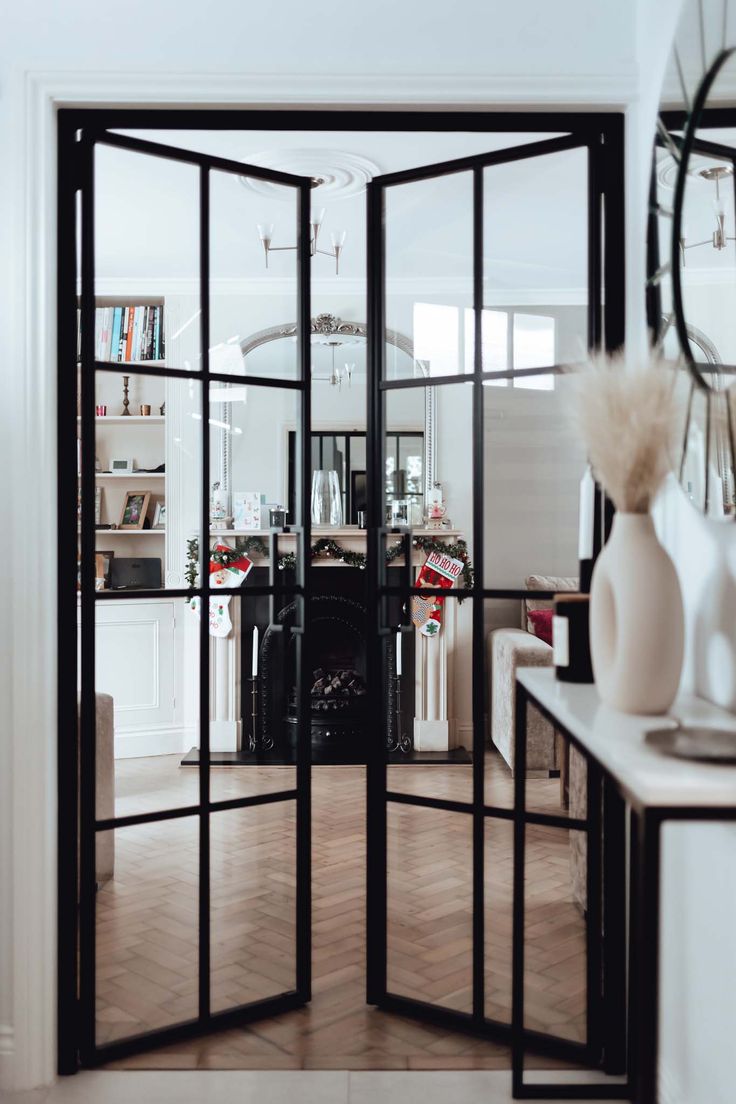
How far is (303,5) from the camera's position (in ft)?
6.79

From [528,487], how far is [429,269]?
611 mm

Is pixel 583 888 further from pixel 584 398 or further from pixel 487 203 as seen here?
pixel 487 203

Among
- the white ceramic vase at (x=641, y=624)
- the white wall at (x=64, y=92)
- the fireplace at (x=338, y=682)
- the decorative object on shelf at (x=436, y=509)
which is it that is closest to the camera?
the white ceramic vase at (x=641, y=624)

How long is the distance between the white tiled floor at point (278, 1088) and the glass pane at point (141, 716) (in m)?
0.58

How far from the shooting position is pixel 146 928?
93.0 inches

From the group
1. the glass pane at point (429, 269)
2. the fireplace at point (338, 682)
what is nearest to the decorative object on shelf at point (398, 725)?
the glass pane at point (429, 269)

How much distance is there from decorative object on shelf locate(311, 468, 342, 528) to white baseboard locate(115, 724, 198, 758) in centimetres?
334

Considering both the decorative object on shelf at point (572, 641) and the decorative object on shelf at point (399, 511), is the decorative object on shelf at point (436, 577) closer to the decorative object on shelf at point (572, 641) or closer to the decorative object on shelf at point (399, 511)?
the decorative object on shelf at point (399, 511)

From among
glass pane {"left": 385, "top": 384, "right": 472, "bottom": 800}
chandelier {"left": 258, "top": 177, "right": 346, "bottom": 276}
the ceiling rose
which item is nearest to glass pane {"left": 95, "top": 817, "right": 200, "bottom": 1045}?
glass pane {"left": 385, "top": 384, "right": 472, "bottom": 800}

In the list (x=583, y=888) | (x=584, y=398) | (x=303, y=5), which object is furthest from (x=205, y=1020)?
(x=303, y=5)

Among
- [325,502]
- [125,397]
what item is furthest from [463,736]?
[325,502]

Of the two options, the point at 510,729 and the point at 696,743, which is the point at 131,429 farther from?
the point at 696,743

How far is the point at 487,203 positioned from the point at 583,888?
163 centimetres

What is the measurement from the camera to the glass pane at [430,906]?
230 centimetres
